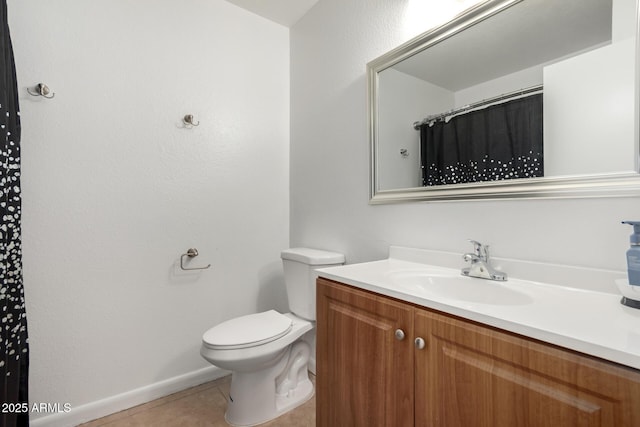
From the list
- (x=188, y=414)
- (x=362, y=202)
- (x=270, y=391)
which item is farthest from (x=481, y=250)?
(x=188, y=414)

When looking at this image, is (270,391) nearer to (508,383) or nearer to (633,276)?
(508,383)

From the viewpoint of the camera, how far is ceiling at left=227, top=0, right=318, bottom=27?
6.34ft

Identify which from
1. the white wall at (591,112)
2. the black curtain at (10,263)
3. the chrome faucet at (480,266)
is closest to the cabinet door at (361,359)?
the chrome faucet at (480,266)

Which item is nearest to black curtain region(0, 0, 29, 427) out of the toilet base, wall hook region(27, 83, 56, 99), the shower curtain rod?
wall hook region(27, 83, 56, 99)

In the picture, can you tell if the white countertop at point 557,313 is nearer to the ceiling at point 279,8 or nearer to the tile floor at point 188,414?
the tile floor at point 188,414

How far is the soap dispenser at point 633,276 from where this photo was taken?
27.0 inches

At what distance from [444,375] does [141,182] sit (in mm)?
1708

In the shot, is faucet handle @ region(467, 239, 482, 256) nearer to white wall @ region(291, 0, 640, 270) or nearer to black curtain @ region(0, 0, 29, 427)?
white wall @ region(291, 0, 640, 270)

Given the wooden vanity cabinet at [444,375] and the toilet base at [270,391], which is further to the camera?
the toilet base at [270,391]

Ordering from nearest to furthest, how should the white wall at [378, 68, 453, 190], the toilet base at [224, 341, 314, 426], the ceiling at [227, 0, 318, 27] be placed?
the white wall at [378, 68, 453, 190], the toilet base at [224, 341, 314, 426], the ceiling at [227, 0, 318, 27]

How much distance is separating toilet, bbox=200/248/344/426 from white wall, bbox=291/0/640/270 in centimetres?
27

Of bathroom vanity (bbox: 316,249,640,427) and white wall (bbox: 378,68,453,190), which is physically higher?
white wall (bbox: 378,68,453,190)

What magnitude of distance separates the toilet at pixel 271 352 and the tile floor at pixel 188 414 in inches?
2.3

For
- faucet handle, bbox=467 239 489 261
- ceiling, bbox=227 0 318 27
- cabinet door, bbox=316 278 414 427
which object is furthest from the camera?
ceiling, bbox=227 0 318 27
